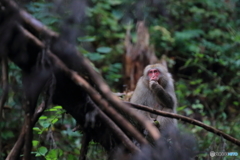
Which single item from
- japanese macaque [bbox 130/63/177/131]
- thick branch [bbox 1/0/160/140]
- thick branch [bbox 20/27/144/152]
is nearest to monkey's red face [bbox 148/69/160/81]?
japanese macaque [bbox 130/63/177/131]

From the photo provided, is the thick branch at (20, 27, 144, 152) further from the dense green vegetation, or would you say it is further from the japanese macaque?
the dense green vegetation

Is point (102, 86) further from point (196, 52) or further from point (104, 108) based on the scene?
point (196, 52)

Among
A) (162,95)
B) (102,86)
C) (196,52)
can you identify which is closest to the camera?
(102,86)

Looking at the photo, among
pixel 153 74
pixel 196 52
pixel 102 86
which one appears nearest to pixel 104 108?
pixel 102 86

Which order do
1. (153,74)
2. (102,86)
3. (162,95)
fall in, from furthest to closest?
(153,74)
(162,95)
(102,86)

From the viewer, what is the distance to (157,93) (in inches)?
188

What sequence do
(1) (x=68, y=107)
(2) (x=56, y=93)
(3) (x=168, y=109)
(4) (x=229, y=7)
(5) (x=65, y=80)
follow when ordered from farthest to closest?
(4) (x=229, y=7)
(3) (x=168, y=109)
(1) (x=68, y=107)
(2) (x=56, y=93)
(5) (x=65, y=80)

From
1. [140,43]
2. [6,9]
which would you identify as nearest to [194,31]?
[140,43]

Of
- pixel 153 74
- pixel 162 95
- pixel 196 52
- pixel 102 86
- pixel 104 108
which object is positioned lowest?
pixel 196 52

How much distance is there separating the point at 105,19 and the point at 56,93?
782 cm

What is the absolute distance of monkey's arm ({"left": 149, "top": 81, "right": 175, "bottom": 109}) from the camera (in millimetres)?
4770

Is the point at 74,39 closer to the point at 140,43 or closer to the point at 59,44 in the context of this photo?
the point at 59,44

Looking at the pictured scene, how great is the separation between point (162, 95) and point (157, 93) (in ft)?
0.27

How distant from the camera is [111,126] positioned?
5.73ft
